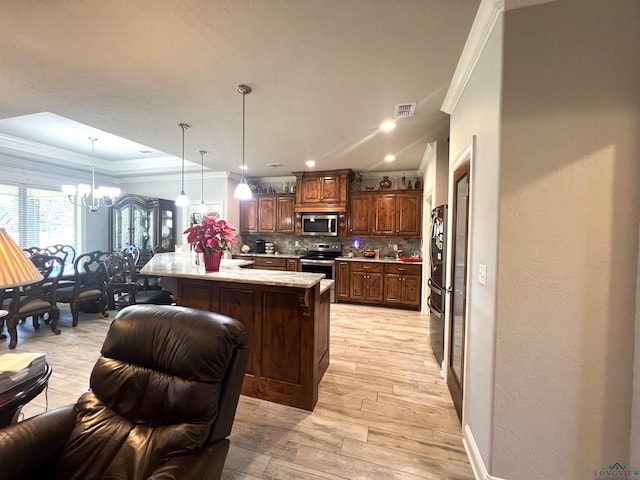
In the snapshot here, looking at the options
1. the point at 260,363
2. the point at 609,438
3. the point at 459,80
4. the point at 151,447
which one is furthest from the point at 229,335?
the point at 459,80

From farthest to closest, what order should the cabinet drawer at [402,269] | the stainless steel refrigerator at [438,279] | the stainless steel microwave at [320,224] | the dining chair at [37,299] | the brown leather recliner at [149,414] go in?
the stainless steel microwave at [320,224] < the cabinet drawer at [402,269] < the dining chair at [37,299] < the stainless steel refrigerator at [438,279] < the brown leather recliner at [149,414]

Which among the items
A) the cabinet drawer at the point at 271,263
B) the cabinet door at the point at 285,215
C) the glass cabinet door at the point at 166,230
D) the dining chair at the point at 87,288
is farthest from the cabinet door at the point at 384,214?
the dining chair at the point at 87,288

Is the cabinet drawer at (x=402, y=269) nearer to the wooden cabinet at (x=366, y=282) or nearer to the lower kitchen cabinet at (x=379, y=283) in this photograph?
the lower kitchen cabinet at (x=379, y=283)

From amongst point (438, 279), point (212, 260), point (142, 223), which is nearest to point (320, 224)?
point (438, 279)

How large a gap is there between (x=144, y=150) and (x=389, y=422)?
5.68 metres

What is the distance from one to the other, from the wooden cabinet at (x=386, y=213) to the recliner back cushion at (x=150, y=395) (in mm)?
4467

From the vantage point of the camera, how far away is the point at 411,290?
491 cm

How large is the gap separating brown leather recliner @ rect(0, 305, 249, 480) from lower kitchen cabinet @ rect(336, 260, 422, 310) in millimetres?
4129

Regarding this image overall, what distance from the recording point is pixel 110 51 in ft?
6.15

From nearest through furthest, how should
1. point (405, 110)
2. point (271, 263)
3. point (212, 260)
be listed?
point (212, 260), point (405, 110), point (271, 263)

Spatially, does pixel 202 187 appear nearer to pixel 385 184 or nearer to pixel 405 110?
pixel 385 184

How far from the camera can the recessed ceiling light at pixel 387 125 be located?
3.03 metres

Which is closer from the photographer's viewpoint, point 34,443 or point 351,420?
point 34,443

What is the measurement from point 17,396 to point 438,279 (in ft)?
10.5
